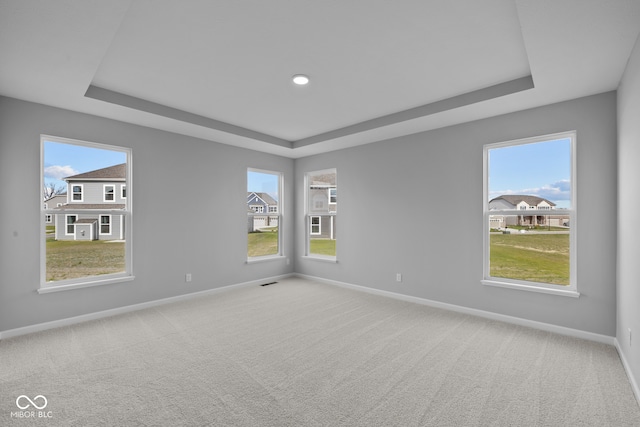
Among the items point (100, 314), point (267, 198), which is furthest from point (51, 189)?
point (267, 198)

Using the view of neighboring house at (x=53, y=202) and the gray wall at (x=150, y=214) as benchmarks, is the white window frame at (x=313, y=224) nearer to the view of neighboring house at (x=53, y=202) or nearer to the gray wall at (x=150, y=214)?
the gray wall at (x=150, y=214)

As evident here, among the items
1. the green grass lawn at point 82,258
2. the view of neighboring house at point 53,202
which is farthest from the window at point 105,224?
the view of neighboring house at point 53,202

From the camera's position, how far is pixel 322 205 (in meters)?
5.88

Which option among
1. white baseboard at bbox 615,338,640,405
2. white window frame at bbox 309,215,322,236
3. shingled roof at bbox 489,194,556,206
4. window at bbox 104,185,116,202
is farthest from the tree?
white baseboard at bbox 615,338,640,405

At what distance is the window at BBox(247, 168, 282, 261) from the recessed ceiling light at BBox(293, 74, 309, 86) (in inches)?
104

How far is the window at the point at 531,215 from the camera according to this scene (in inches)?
126

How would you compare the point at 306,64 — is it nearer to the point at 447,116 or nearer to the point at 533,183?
the point at 447,116

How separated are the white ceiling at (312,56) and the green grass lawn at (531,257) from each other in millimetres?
1536

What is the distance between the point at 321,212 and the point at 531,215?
A: 11.3 feet

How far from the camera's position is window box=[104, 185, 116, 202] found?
12.4ft

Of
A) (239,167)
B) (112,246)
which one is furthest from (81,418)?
(239,167)

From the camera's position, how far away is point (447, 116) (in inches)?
143

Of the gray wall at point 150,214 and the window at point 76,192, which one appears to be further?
the window at point 76,192

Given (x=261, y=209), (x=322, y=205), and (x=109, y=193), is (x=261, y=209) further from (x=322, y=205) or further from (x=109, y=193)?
(x=109, y=193)
